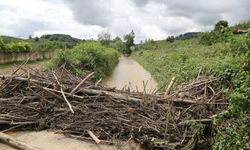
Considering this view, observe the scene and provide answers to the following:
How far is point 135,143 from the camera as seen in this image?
8273mm

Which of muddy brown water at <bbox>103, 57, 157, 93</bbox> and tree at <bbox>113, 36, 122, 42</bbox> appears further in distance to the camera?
tree at <bbox>113, 36, 122, 42</bbox>

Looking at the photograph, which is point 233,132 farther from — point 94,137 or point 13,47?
point 13,47

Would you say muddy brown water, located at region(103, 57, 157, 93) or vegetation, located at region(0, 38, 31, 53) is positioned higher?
vegetation, located at region(0, 38, 31, 53)

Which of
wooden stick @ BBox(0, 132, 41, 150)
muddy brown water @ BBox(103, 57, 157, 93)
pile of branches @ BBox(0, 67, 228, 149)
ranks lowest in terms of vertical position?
muddy brown water @ BBox(103, 57, 157, 93)

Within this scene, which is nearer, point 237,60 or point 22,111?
point 237,60

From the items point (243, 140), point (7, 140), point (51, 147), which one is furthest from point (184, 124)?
point (7, 140)

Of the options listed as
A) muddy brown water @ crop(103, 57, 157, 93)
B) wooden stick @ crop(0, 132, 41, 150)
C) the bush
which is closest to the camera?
wooden stick @ crop(0, 132, 41, 150)

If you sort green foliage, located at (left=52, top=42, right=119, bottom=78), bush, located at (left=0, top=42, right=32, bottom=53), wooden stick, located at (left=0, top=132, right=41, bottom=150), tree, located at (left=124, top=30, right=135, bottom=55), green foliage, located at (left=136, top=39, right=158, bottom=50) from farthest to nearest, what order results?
tree, located at (left=124, top=30, right=135, bottom=55)
green foliage, located at (left=136, top=39, right=158, bottom=50)
bush, located at (left=0, top=42, right=32, bottom=53)
green foliage, located at (left=52, top=42, right=119, bottom=78)
wooden stick, located at (left=0, top=132, right=41, bottom=150)

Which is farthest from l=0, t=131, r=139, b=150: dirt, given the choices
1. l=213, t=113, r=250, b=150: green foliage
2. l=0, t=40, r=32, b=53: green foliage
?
l=0, t=40, r=32, b=53: green foliage

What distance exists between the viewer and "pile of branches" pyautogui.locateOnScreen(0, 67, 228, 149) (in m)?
8.18

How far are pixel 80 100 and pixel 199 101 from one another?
3.33 metres

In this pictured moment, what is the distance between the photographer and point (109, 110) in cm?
900

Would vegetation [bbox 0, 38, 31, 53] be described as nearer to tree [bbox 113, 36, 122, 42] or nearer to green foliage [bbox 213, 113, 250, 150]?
green foliage [bbox 213, 113, 250, 150]

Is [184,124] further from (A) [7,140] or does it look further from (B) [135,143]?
(A) [7,140]
